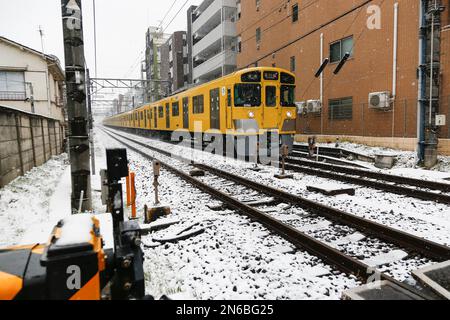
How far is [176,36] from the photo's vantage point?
54188mm

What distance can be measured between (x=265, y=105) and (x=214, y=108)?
8.21 ft

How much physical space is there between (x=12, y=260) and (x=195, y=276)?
1.97m

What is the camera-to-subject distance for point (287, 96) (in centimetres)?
1368

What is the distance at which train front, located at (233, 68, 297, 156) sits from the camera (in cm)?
1271

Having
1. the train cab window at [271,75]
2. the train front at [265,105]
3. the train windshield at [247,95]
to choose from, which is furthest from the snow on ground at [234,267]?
the train cab window at [271,75]

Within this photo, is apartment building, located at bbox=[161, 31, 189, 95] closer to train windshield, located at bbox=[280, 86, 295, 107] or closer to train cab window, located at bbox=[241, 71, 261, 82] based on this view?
train windshield, located at bbox=[280, 86, 295, 107]

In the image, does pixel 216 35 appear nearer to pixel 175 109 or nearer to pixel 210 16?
pixel 210 16

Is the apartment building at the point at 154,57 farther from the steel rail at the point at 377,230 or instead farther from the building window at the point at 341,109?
the steel rail at the point at 377,230

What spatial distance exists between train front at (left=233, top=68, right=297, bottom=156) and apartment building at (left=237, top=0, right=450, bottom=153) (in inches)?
35.7

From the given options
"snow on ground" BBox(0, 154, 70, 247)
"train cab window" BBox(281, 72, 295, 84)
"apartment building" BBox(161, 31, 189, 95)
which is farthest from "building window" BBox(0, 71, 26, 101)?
"apartment building" BBox(161, 31, 189, 95)

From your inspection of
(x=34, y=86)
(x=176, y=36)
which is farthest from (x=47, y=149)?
(x=176, y=36)

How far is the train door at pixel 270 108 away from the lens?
42.9 feet

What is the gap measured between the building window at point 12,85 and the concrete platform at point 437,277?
79.8 feet
